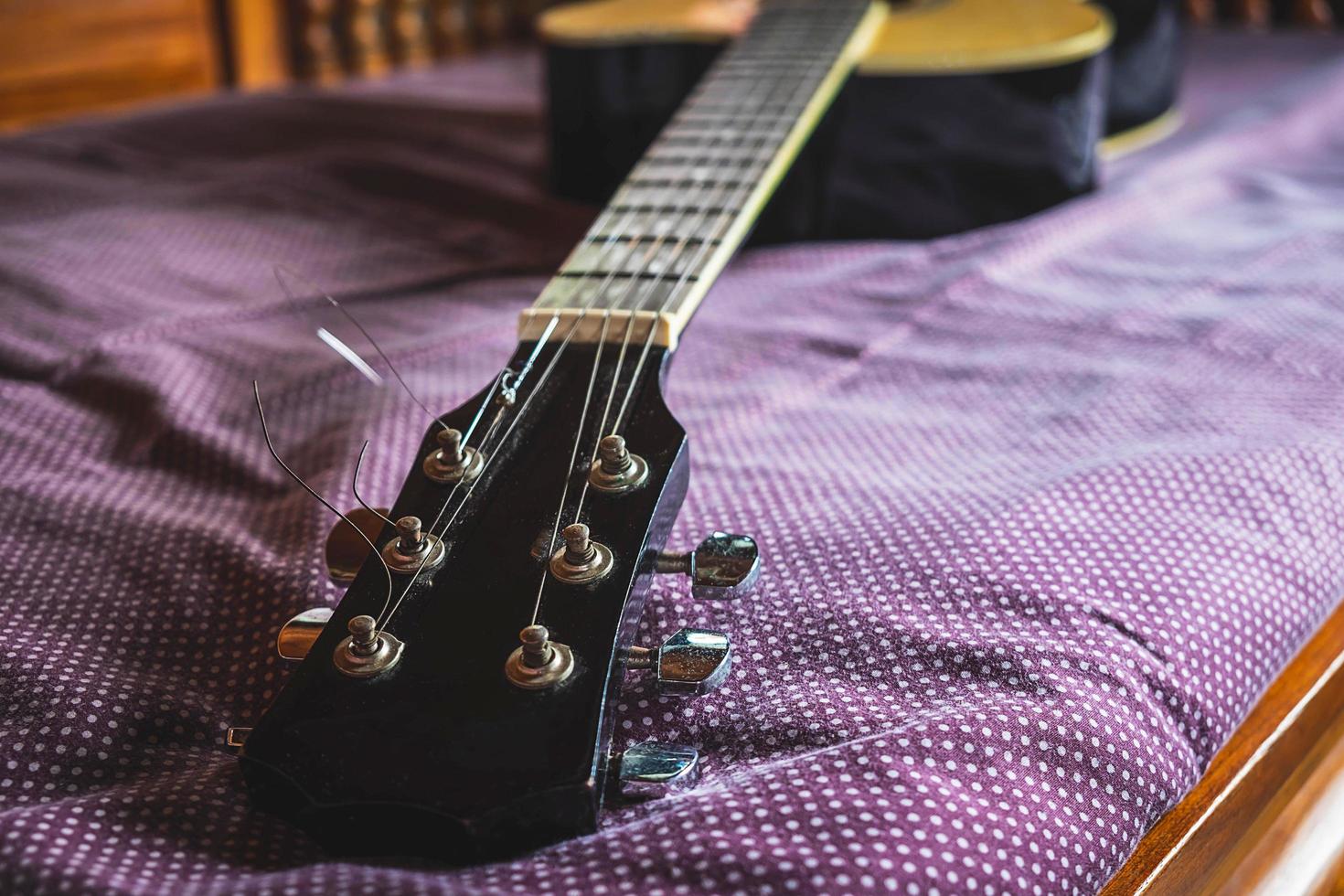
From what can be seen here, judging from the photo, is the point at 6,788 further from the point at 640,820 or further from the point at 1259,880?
the point at 1259,880

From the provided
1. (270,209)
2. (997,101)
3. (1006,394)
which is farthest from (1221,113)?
(270,209)

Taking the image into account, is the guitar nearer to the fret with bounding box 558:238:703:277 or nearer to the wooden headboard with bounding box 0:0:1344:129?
the fret with bounding box 558:238:703:277

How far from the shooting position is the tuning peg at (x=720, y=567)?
43 centimetres

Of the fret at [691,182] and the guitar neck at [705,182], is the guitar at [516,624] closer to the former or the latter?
the guitar neck at [705,182]

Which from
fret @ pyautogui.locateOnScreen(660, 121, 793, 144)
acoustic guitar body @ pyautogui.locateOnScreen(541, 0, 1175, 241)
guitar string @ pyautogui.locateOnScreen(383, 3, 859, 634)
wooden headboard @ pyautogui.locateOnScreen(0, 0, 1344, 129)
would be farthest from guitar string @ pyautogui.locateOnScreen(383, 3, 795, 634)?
wooden headboard @ pyautogui.locateOnScreen(0, 0, 1344, 129)

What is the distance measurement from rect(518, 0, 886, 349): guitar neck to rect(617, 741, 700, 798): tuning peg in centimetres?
21

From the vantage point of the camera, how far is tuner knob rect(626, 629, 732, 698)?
1.30 feet

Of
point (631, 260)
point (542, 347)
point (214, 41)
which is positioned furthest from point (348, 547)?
point (214, 41)

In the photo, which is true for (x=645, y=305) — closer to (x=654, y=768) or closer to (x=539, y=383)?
(x=539, y=383)

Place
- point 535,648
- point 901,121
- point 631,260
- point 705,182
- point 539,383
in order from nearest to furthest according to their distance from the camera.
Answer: point 535,648
point 539,383
point 631,260
point 705,182
point 901,121

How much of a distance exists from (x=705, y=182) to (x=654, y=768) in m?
0.45

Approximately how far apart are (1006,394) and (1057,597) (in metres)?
0.24

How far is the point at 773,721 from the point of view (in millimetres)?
433

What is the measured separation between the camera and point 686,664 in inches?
15.6
